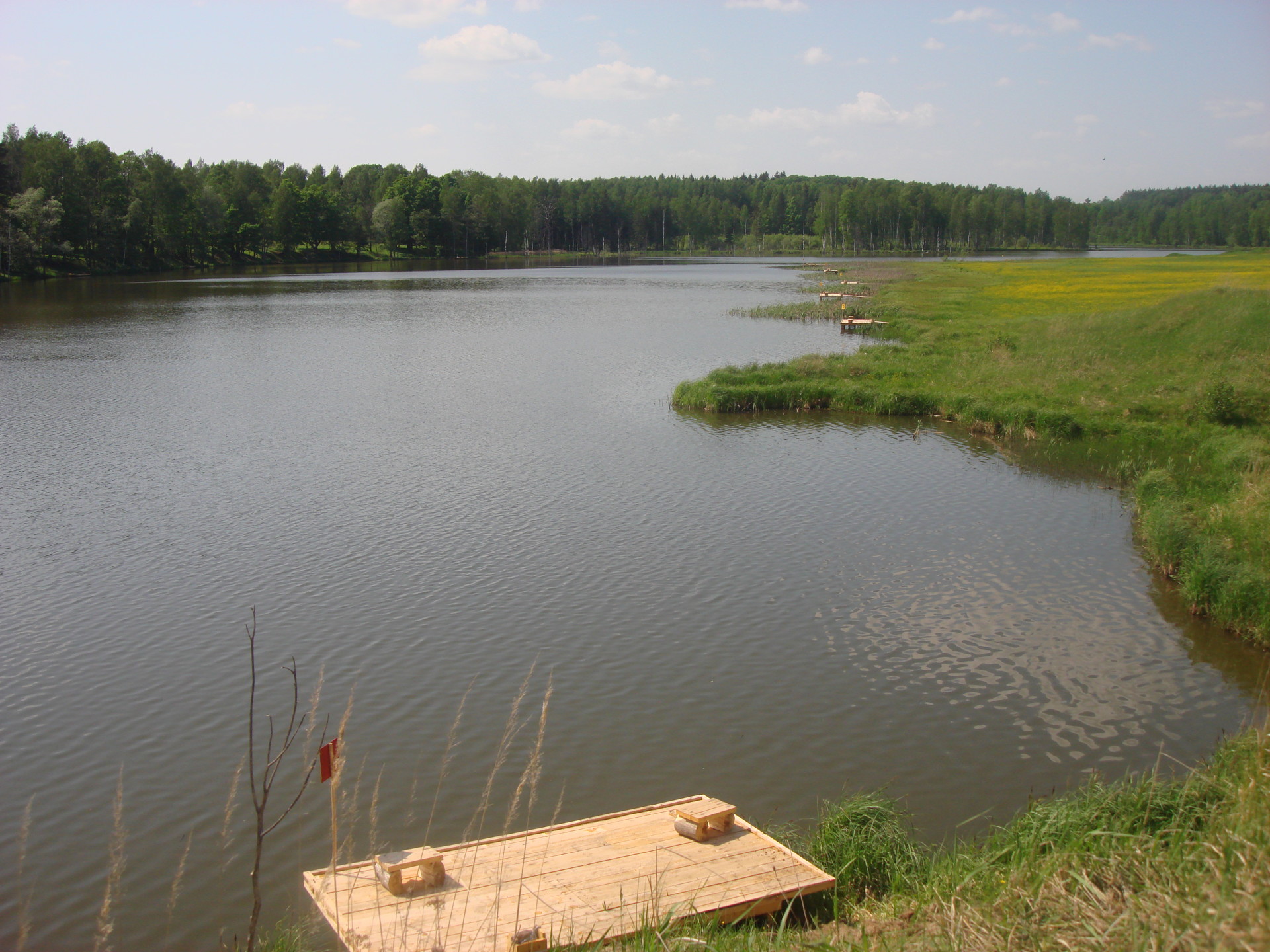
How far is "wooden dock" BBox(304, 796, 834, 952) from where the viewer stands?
26.3ft

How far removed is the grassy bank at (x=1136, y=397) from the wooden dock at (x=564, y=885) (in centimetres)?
1198

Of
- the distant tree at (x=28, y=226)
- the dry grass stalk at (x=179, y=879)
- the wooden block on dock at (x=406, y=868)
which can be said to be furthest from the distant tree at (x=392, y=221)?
the wooden block on dock at (x=406, y=868)

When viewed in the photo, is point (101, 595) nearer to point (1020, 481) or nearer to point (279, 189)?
point (1020, 481)

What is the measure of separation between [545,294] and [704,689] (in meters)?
78.1

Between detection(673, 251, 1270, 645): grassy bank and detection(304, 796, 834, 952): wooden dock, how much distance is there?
11978 mm

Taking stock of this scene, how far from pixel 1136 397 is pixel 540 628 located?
84.7ft

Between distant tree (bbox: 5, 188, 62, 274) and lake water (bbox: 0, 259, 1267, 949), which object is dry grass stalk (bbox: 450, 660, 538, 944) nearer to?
lake water (bbox: 0, 259, 1267, 949)

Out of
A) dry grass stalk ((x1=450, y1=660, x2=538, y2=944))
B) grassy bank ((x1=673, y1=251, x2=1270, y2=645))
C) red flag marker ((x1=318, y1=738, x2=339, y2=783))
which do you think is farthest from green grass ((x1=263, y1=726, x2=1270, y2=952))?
grassy bank ((x1=673, y1=251, x2=1270, y2=645))

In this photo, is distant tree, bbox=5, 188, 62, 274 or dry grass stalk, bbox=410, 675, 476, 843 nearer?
dry grass stalk, bbox=410, 675, 476, 843

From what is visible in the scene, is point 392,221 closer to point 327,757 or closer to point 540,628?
point 540,628

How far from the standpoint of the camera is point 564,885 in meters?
8.92

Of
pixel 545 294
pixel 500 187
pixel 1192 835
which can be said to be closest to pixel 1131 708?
pixel 1192 835

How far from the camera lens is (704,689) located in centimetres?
1454

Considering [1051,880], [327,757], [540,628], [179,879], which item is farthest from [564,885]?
[540,628]
